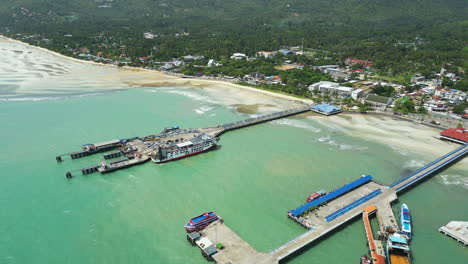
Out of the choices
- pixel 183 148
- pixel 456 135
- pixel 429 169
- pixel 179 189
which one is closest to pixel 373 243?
pixel 429 169

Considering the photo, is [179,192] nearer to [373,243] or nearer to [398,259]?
[373,243]

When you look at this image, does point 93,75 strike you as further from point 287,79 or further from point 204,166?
point 204,166

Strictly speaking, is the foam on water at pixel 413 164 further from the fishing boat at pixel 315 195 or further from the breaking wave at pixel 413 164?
the fishing boat at pixel 315 195

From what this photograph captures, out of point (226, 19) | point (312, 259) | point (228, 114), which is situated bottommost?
point (312, 259)

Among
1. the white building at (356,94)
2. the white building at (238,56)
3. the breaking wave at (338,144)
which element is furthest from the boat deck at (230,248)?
the white building at (238,56)

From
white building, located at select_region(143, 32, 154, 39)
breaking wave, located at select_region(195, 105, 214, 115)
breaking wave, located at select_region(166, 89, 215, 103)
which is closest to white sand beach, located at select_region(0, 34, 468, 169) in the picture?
breaking wave, located at select_region(166, 89, 215, 103)

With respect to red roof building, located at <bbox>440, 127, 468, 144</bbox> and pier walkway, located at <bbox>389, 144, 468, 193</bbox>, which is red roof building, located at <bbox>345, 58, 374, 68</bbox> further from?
pier walkway, located at <bbox>389, 144, 468, 193</bbox>

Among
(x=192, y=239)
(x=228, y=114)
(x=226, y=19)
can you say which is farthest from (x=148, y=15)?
(x=192, y=239)
